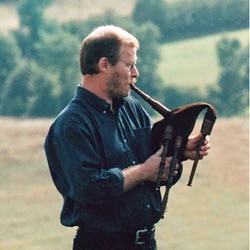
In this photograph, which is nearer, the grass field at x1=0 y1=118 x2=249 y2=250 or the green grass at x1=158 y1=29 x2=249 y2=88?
the grass field at x1=0 y1=118 x2=249 y2=250

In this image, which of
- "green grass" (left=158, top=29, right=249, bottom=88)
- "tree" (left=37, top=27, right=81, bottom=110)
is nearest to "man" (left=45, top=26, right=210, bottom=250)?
"tree" (left=37, top=27, right=81, bottom=110)

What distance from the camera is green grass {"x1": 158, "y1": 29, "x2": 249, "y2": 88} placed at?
11.7 meters

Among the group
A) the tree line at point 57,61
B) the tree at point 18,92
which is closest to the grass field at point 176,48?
the tree line at point 57,61

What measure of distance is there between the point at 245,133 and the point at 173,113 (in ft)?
29.0

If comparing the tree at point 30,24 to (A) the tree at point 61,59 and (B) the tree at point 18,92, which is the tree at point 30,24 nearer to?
(A) the tree at point 61,59

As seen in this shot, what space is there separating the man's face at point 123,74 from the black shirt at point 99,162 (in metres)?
0.08

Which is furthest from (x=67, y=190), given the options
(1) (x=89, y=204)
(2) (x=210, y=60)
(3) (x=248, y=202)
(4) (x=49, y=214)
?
(2) (x=210, y=60)

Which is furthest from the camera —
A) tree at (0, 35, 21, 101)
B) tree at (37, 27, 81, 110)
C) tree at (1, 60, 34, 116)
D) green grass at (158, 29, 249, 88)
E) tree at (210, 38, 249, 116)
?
tree at (210, 38, 249, 116)

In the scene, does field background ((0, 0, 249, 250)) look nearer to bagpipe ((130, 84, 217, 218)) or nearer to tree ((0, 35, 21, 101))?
tree ((0, 35, 21, 101))

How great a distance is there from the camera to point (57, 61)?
11.9 meters

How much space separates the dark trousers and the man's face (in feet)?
1.88

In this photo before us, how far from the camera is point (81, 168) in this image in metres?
3.32

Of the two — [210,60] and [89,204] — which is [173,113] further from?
[210,60]

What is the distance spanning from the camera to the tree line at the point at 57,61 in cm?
1098
